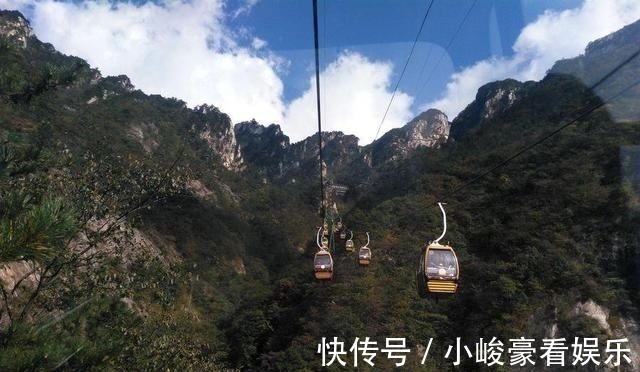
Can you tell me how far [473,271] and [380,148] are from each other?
93329 mm

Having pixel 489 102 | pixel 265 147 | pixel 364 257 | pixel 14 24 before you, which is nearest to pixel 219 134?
pixel 265 147

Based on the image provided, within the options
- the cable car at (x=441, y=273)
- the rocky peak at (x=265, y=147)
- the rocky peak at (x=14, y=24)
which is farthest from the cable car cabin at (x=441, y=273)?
the rocky peak at (x=265, y=147)

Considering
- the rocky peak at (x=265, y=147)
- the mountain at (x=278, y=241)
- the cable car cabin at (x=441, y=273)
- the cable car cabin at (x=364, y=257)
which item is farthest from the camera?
the rocky peak at (x=265, y=147)

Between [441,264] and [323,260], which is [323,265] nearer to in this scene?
[323,260]

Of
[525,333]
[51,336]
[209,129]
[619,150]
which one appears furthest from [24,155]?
[209,129]

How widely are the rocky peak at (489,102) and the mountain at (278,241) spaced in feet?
1.46

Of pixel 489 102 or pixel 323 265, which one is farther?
pixel 489 102

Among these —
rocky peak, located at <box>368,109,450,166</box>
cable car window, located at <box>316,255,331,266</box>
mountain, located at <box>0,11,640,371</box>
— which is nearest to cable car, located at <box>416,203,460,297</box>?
mountain, located at <box>0,11,640,371</box>

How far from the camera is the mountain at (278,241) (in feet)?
21.2

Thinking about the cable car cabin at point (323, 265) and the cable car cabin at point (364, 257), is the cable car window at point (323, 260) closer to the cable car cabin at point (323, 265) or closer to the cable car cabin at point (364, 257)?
the cable car cabin at point (323, 265)

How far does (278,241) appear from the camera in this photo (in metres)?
87.3

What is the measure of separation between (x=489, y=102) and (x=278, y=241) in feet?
141

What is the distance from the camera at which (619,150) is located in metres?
34.9

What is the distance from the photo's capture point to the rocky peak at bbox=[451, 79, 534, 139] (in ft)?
267
